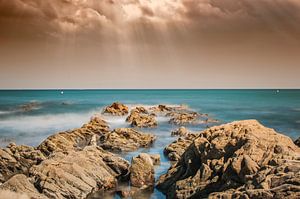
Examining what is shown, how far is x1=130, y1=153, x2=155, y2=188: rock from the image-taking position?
63.6 feet

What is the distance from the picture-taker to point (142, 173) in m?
19.7

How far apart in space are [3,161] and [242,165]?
15.7 meters

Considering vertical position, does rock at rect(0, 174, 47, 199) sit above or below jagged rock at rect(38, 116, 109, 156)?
above

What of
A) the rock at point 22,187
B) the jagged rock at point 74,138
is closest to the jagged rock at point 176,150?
the jagged rock at point 74,138

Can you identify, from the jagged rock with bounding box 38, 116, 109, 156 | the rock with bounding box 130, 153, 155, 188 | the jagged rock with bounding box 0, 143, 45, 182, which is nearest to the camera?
the rock with bounding box 130, 153, 155, 188

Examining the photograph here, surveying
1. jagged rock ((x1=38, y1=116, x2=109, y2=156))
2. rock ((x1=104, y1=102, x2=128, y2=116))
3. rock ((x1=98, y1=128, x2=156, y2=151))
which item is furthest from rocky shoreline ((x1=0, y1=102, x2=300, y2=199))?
rock ((x1=104, y1=102, x2=128, y2=116))

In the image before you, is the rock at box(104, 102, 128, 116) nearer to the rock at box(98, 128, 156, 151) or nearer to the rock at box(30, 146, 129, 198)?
the rock at box(98, 128, 156, 151)

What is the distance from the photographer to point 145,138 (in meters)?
34.5

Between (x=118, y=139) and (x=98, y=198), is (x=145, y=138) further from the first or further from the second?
(x=98, y=198)

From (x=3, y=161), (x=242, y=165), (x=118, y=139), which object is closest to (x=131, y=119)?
(x=118, y=139)

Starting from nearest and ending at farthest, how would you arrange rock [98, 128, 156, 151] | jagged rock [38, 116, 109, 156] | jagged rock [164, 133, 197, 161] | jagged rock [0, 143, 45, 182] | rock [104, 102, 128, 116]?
1. jagged rock [0, 143, 45, 182]
2. jagged rock [164, 133, 197, 161]
3. jagged rock [38, 116, 109, 156]
4. rock [98, 128, 156, 151]
5. rock [104, 102, 128, 116]

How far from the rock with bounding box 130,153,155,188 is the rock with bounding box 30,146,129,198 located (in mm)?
1043

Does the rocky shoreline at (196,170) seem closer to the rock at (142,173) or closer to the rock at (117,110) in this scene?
the rock at (142,173)

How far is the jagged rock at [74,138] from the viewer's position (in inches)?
1063
